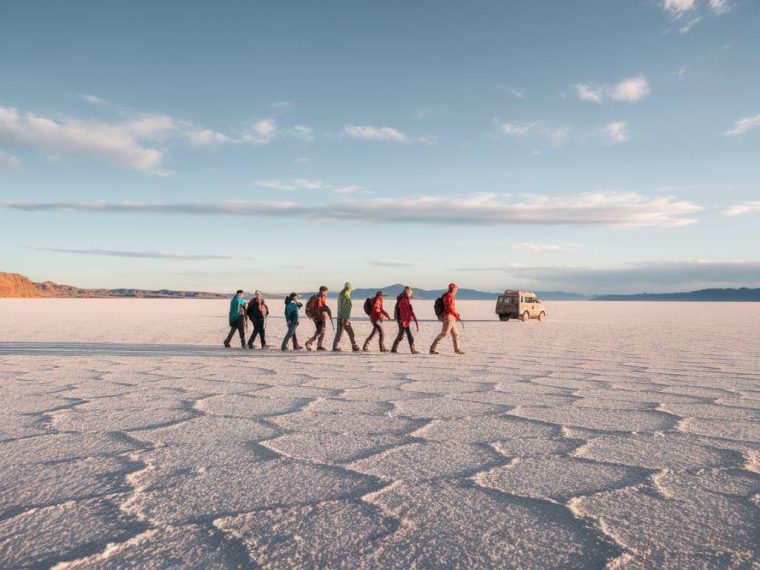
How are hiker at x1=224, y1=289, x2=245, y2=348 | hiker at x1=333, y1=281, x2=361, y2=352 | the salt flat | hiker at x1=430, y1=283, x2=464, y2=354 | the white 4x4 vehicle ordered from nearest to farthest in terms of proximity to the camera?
the salt flat → hiker at x1=430, y1=283, x2=464, y2=354 → hiker at x1=333, y1=281, x2=361, y2=352 → hiker at x1=224, y1=289, x2=245, y2=348 → the white 4x4 vehicle

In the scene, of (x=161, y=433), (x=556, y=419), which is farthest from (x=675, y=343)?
(x=161, y=433)

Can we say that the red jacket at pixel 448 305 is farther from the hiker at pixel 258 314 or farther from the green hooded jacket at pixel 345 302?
the hiker at pixel 258 314

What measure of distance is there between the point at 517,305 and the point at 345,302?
17.3 metres

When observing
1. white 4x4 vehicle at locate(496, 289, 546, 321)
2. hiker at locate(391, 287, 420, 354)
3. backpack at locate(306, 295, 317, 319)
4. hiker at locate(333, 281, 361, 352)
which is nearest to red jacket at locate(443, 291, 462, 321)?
hiker at locate(391, 287, 420, 354)

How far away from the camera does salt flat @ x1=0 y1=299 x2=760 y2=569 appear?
120 inches

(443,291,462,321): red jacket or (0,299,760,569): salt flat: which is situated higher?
(443,291,462,321): red jacket

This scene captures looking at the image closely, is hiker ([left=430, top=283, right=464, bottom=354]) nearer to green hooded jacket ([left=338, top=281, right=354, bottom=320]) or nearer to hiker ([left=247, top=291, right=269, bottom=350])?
green hooded jacket ([left=338, top=281, right=354, bottom=320])

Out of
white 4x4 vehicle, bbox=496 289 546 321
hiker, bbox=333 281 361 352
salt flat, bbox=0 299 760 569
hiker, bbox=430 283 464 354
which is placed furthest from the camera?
white 4x4 vehicle, bbox=496 289 546 321

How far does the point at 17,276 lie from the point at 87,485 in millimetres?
198937

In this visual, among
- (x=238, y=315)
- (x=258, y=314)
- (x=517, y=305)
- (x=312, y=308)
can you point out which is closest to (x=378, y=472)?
(x=312, y=308)

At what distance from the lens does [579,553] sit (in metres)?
2.99

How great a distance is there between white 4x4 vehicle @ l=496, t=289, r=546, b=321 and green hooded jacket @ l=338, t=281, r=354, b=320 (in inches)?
658

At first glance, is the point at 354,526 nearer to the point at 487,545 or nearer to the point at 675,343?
the point at 487,545

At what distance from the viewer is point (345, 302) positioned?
13.3 metres
